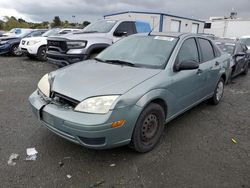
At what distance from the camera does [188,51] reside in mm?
3629

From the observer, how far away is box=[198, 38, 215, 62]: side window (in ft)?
13.3

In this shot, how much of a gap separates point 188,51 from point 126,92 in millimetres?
1719

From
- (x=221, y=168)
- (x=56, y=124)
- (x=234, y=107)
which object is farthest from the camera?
(x=234, y=107)

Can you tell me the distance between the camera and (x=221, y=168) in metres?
2.70

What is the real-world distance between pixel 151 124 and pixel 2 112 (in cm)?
295

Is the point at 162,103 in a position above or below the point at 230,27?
above

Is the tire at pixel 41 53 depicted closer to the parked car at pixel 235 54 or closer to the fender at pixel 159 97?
the parked car at pixel 235 54

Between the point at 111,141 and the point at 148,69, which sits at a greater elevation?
the point at 148,69

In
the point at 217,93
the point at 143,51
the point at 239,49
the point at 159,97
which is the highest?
the point at 143,51

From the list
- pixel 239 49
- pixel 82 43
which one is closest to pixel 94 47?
pixel 82 43

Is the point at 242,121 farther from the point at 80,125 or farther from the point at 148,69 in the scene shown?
the point at 80,125

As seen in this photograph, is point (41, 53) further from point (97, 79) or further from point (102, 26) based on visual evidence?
point (97, 79)

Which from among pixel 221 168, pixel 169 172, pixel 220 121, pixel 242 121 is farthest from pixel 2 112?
pixel 242 121

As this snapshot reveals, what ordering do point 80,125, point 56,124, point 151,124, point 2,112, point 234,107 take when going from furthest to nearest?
point 234,107, point 2,112, point 151,124, point 56,124, point 80,125
